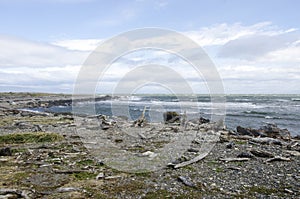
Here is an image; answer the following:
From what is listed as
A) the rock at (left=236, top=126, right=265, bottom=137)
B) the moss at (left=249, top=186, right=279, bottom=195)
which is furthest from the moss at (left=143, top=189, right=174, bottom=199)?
the rock at (left=236, top=126, right=265, bottom=137)

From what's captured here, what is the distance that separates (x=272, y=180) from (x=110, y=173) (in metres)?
6.19

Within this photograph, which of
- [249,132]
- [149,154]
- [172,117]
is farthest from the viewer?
[172,117]

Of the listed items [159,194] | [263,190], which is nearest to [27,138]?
[159,194]

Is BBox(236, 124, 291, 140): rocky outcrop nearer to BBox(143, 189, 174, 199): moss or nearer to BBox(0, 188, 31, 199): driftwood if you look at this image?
BBox(143, 189, 174, 199): moss

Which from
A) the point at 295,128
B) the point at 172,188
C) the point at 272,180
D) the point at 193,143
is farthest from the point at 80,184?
the point at 295,128

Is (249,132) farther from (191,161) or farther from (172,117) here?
(191,161)

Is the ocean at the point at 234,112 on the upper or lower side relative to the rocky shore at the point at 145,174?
lower

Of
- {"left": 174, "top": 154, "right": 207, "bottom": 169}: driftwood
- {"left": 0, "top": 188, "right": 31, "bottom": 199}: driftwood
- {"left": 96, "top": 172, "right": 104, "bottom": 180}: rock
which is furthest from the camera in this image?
{"left": 174, "top": 154, "right": 207, "bottom": 169}: driftwood

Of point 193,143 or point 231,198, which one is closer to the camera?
point 231,198

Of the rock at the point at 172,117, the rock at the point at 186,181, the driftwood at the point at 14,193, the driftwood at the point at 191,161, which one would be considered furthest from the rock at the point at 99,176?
the rock at the point at 172,117

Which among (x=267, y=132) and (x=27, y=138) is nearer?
(x=27, y=138)

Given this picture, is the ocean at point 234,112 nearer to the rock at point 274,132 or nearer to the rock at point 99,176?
the rock at point 274,132

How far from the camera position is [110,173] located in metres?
11.6

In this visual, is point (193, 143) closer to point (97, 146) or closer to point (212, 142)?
point (212, 142)
